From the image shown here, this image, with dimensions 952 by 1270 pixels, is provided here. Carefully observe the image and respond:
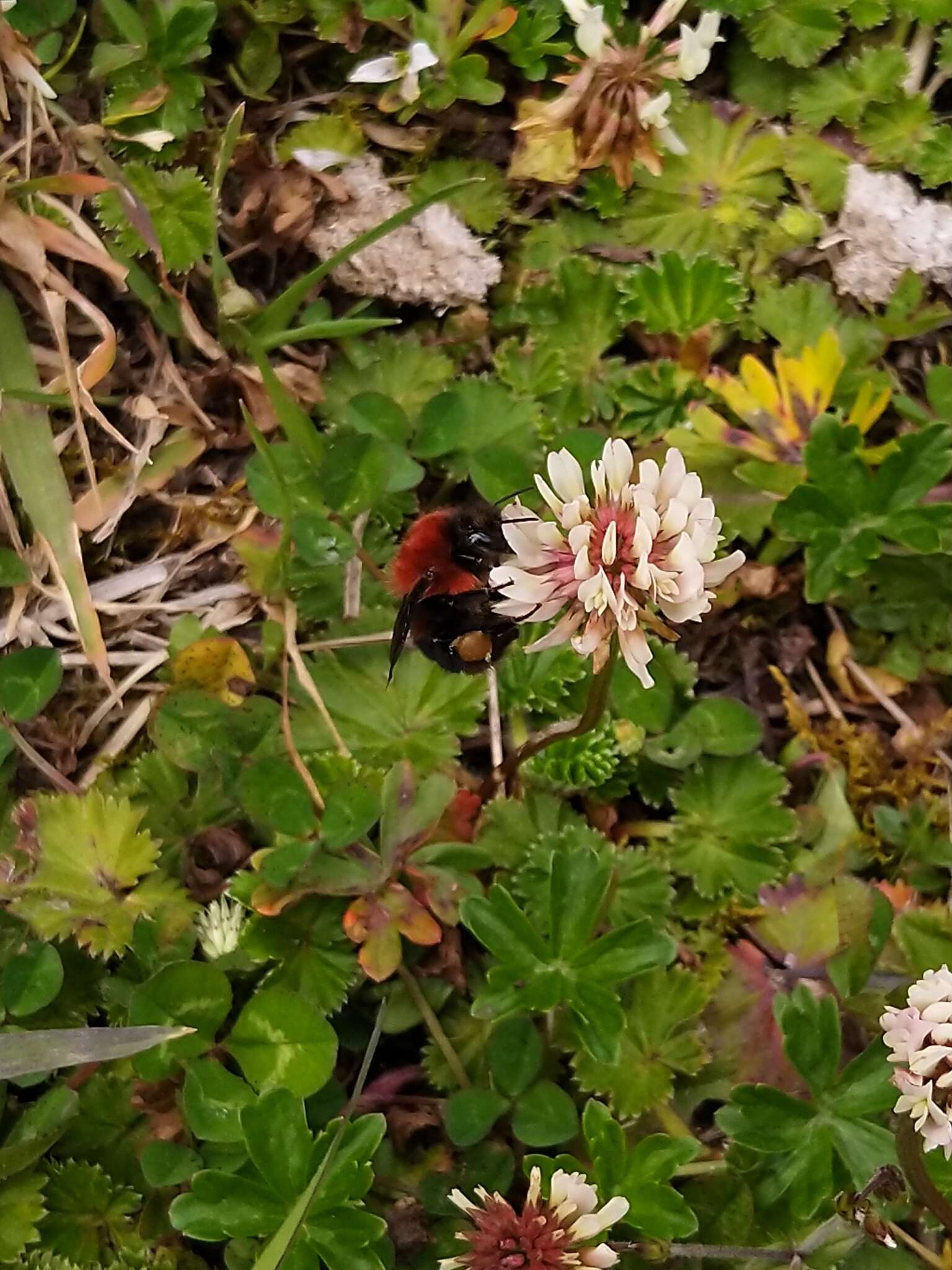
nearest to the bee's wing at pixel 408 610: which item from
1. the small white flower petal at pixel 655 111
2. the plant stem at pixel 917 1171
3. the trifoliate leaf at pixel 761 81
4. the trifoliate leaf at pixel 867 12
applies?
the plant stem at pixel 917 1171

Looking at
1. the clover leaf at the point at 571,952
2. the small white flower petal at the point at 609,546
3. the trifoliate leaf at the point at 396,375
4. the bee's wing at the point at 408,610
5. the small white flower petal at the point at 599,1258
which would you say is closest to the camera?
the small white flower petal at the point at 609,546

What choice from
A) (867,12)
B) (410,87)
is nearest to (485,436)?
(410,87)

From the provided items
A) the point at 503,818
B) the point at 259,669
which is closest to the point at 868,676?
the point at 503,818

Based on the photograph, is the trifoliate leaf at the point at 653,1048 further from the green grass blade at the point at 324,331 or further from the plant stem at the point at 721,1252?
the green grass blade at the point at 324,331

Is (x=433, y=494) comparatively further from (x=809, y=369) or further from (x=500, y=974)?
(x=500, y=974)

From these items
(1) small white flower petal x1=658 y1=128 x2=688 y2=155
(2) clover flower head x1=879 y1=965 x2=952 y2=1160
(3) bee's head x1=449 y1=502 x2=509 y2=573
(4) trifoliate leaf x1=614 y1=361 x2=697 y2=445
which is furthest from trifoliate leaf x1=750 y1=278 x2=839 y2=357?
(2) clover flower head x1=879 y1=965 x2=952 y2=1160
